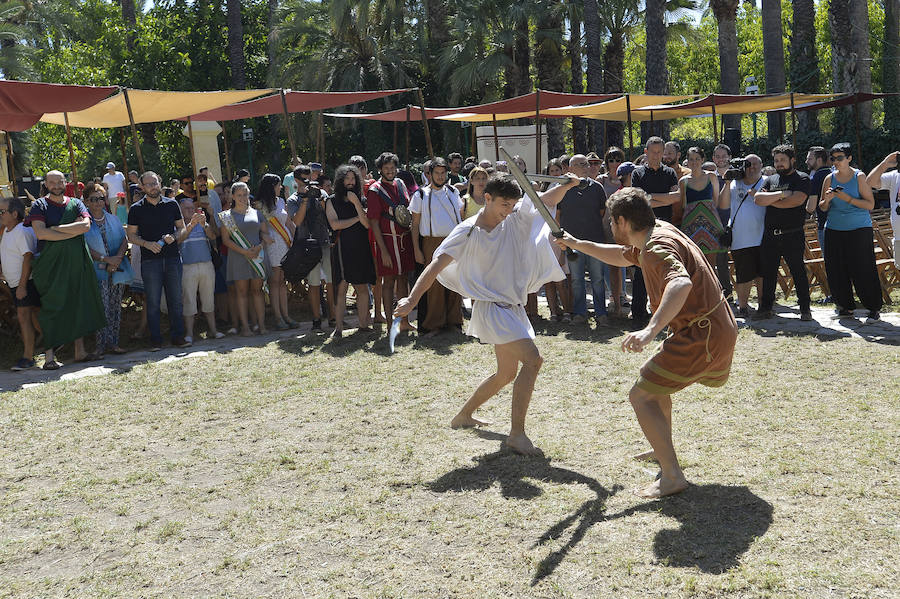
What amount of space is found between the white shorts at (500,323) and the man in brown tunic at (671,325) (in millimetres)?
985

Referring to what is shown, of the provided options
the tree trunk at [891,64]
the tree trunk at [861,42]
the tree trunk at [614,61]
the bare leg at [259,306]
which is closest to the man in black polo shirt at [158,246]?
the bare leg at [259,306]

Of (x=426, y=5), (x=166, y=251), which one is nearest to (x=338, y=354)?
(x=166, y=251)

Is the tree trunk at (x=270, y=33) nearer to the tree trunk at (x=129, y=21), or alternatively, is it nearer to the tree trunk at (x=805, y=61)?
the tree trunk at (x=129, y=21)

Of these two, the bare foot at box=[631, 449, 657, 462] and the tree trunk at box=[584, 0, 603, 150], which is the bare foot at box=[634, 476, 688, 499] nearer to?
the bare foot at box=[631, 449, 657, 462]

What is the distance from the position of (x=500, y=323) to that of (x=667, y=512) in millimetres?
1541

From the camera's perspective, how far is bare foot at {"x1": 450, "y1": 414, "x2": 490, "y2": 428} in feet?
20.2

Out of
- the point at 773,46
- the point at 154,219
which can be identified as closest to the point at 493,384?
the point at 154,219

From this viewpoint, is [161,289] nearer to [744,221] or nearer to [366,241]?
[366,241]

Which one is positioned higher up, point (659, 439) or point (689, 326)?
point (689, 326)

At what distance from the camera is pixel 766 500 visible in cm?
455

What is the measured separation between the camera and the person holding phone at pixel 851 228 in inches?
349

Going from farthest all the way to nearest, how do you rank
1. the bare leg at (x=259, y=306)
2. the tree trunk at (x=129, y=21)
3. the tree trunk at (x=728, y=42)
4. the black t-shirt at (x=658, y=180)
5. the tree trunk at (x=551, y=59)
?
1. the tree trunk at (x=129, y=21)
2. the tree trunk at (x=551, y=59)
3. the tree trunk at (x=728, y=42)
4. the bare leg at (x=259, y=306)
5. the black t-shirt at (x=658, y=180)

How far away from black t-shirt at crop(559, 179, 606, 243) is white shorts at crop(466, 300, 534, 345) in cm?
424

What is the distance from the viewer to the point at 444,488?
504 centimetres
